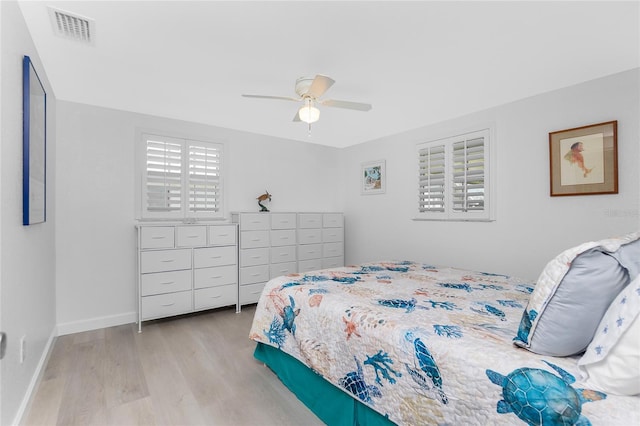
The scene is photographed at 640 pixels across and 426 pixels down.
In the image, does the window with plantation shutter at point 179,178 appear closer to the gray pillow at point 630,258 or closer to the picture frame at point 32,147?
the picture frame at point 32,147

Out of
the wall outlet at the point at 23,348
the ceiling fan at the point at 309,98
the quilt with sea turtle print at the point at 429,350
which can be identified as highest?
the ceiling fan at the point at 309,98

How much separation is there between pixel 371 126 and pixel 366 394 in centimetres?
328

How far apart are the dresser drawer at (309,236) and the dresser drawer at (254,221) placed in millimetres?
522

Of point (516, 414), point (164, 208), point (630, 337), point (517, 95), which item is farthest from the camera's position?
point (164, 208)

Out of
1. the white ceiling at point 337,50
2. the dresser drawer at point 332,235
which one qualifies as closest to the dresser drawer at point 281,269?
the dresser drawer at point 332,235

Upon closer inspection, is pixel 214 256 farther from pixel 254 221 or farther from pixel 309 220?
pixel 309 220

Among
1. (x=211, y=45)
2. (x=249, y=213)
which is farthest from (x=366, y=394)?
(x=249, y=213)

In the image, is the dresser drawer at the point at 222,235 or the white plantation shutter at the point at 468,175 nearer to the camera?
the white plantation shutter at the point at 468,175

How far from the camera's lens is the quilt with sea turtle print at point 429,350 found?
0.99 metres

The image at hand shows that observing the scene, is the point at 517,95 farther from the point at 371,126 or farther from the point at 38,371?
the point at 38,371

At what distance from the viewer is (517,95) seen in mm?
3053

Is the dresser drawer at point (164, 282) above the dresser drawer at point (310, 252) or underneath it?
underneath

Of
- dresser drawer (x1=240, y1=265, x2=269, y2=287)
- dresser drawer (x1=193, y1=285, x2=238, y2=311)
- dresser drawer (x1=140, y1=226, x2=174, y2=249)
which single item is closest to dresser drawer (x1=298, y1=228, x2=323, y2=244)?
dresser drawer (x1=240, y1=265, x2=269, y2=287)

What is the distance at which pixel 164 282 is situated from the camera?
3410mm
